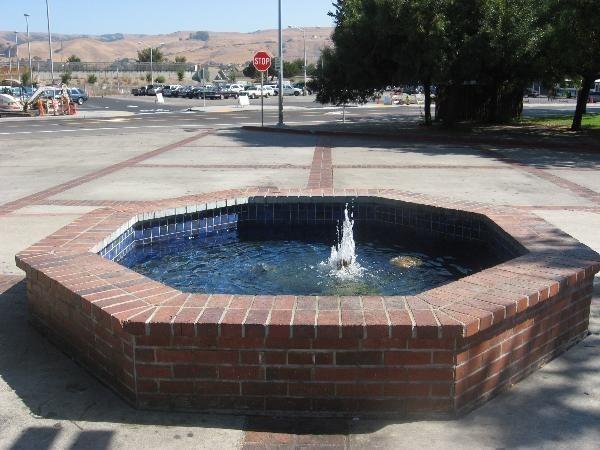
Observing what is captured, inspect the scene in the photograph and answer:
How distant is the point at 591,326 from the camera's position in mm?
4953

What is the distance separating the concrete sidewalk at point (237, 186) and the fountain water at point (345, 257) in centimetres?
219

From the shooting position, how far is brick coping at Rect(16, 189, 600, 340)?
343 centimetres

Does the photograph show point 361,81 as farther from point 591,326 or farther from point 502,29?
point 591,326

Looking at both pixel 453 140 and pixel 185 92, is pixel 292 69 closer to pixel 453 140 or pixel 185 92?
pixel 185 92

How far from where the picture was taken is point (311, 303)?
3.77 metres

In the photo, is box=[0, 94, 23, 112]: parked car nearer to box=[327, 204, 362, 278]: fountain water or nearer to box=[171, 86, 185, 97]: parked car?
box=[171, 86, 185, 97]: parked car

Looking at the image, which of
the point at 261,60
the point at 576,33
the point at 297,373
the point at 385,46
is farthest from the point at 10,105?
the point at 297,373

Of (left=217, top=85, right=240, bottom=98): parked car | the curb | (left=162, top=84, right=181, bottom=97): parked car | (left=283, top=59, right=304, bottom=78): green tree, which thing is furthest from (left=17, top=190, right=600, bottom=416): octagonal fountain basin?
(left=283, top=59, right=304, bottom=78): green tree

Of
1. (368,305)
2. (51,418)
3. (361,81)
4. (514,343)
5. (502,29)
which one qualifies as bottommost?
(51,418)

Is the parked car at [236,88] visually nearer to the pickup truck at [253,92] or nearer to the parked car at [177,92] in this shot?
the pickup truck at [253,92]


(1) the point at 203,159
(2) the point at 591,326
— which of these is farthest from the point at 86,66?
Result: (2) the point at 591,326

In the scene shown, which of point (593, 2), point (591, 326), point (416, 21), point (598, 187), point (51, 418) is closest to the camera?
point (51, 418)

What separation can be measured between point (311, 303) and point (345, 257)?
293cm

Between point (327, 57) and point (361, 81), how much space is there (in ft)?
6.47
